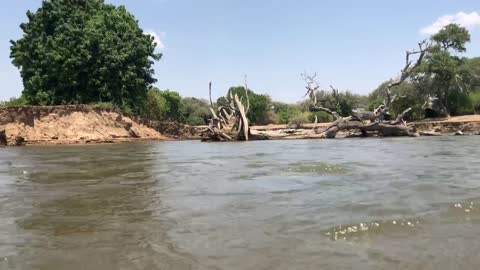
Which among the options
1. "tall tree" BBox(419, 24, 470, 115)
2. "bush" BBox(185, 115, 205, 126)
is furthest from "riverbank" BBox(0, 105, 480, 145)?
"bush" BBox(185, 115, 205, 126)

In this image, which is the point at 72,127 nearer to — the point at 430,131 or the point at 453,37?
the point at 430,131

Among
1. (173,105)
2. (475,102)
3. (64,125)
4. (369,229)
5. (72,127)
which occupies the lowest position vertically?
(369,229)

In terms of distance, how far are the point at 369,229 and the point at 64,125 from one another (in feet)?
101

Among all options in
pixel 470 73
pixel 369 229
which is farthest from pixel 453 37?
pixel 369 229

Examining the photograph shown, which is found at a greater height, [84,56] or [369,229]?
[84,56]

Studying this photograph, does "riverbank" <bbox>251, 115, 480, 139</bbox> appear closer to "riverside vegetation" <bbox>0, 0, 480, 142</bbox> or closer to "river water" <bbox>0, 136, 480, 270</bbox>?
"riverside vegetation" <bbox>0, 0, 480, 142</bbox>

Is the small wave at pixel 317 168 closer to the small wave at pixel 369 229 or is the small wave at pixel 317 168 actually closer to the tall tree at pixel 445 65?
the small wave at pixel 369 229

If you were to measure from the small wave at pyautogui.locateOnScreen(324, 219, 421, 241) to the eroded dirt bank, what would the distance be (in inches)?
1158

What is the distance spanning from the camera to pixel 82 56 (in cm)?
3400

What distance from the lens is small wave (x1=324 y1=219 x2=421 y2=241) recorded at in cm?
489

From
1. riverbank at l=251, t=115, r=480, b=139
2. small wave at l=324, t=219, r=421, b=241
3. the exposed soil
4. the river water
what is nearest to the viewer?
the river water

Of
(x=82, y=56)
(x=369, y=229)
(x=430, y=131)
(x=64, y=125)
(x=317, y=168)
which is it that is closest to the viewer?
(x=369, y=229)

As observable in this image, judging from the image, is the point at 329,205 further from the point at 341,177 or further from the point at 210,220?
the point at 341,177

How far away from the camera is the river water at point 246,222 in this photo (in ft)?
13.7
